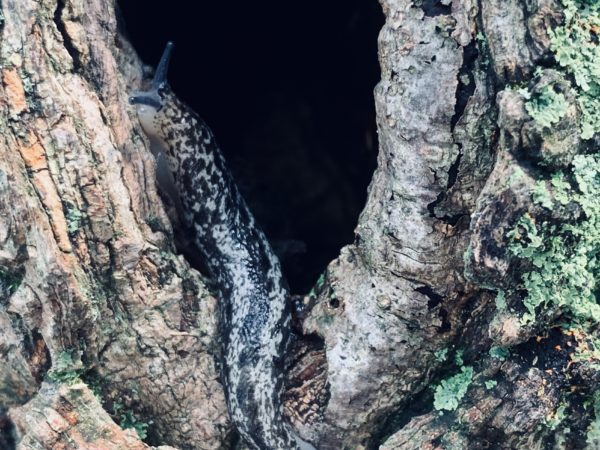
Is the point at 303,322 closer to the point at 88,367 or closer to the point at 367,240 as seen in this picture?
the point at 367,240

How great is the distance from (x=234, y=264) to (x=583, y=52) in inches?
44.9

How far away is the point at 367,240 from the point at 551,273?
1.41 feet

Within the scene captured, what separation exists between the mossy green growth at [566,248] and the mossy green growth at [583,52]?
10cm

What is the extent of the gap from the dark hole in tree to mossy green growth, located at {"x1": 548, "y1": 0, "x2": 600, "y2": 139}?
4.64ft

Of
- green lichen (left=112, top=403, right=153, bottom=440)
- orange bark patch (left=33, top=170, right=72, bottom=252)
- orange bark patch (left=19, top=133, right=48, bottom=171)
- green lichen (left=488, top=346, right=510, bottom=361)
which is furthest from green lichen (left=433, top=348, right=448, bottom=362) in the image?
orange bark patch (left=19, top=133, right=48, bottom=171)

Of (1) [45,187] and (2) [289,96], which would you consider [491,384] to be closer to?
(1) [45,187]

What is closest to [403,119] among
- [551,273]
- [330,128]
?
[551,273]

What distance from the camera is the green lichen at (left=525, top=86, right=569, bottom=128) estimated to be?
1.36 meters

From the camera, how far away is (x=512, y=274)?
1.48m

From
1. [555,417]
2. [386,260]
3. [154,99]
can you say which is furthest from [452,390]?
[154,99]

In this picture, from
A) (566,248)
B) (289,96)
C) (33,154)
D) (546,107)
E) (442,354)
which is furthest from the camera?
(289,96)

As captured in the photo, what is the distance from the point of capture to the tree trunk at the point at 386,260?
1.44 metres

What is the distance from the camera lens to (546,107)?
137 cm

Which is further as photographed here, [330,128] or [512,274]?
[330,128]
